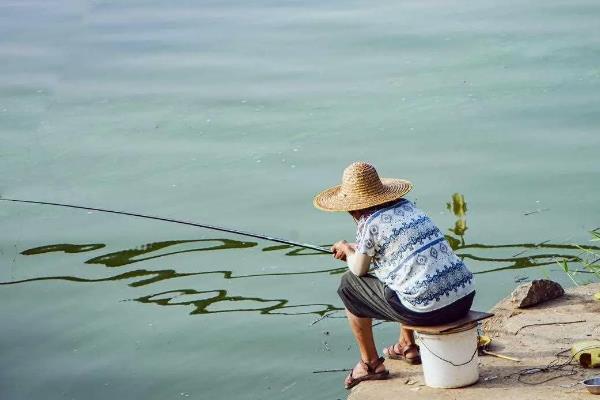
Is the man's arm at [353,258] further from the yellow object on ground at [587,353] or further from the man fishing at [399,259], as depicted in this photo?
the yellow object on ground at [587,353]

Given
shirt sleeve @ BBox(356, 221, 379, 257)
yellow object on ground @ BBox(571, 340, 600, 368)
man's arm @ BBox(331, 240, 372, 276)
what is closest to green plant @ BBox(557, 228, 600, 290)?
yellow object on ground @ BBox(571, 340, 600, 368)

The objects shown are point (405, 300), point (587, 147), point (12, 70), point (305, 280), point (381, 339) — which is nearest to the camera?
point (405, 300)

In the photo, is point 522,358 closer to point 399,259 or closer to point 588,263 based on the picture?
point 399,259

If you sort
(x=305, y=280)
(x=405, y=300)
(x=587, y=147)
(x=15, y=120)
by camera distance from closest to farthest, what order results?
(x=405, y=300) < (x=305, y=280) < (x=587, y=147) < (x=15, y=120)

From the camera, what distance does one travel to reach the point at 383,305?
4559 mm

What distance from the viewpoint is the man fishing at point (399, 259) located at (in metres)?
4.42

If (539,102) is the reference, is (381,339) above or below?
below

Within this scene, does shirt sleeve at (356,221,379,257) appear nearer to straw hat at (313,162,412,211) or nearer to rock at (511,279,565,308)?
straw hat at (313,162,412,211)

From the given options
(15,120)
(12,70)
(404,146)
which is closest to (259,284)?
(404,146)

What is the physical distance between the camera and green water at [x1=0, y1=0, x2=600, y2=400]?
5.92 m

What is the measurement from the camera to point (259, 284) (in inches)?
255

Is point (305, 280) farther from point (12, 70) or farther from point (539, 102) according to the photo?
point (12, 70)

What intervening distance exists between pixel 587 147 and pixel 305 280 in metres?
2.35

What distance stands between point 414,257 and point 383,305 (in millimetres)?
249
